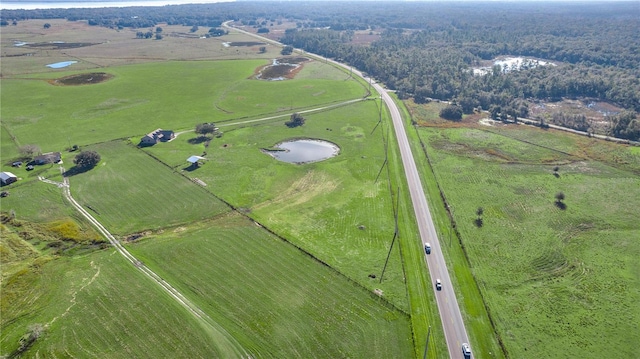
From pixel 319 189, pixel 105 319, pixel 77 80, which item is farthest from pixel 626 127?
pixel 77 80

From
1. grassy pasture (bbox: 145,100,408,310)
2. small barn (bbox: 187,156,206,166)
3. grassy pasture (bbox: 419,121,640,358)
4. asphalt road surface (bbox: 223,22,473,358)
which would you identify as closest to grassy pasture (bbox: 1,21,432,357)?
grassy pasture (bbox: 145,100,408,310)

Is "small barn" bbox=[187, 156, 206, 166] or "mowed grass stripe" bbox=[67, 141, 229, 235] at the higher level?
"small barn" bbox=[187, 156, 206, 166]

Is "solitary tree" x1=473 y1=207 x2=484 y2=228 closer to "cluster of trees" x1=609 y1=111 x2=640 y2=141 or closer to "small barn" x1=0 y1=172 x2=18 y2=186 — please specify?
"cluster of trees" x1=609 y1=111 x2=640 y2=141

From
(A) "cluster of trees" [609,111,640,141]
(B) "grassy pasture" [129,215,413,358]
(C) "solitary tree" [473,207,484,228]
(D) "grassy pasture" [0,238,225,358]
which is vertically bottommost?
(D) "grassy pasture" [0,238,225,358]

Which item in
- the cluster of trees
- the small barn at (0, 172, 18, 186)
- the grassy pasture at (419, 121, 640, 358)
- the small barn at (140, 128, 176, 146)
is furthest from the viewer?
the cluster of trees

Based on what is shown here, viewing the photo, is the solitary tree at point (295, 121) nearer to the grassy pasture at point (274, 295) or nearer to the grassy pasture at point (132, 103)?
the grassy pasture at point (132, 103)

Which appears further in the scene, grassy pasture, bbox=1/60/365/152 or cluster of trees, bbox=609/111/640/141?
grassy pasture, bbox=1/60/365/152

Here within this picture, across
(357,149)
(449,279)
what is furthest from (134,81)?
(449,279)
